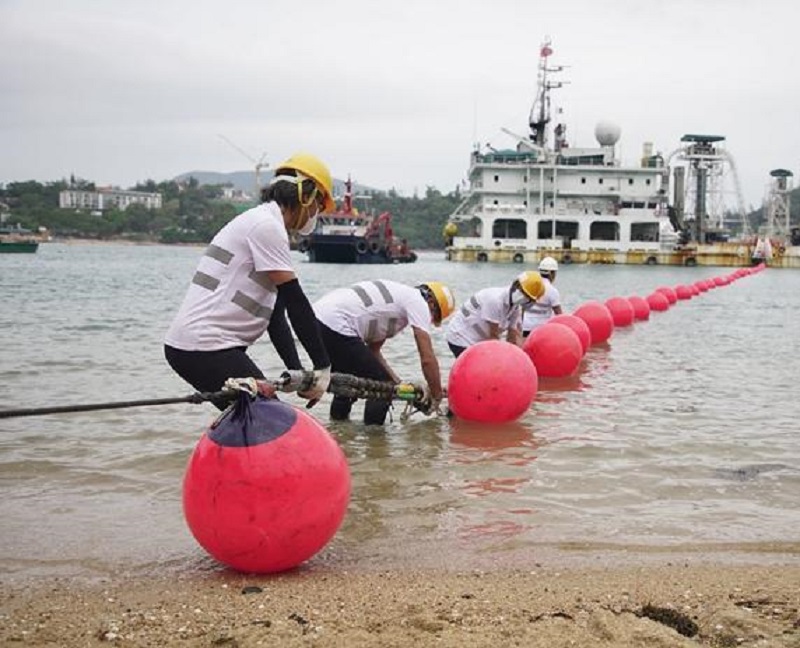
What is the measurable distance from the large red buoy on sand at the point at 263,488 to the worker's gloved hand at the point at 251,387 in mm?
45

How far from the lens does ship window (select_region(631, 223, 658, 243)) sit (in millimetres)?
74250

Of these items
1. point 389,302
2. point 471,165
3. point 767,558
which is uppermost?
point 471,165

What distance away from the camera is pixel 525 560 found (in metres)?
5.31

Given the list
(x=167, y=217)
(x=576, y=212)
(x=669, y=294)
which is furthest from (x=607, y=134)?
(x=167, y=217)

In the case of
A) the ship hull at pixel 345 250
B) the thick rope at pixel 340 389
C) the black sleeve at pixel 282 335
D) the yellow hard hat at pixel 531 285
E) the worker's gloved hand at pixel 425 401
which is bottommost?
the worker's gloved hand at pixel 425 401

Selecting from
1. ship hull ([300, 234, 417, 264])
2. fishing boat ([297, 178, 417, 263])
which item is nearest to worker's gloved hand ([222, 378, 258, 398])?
fishing boat ([297, 178, 417, 263])

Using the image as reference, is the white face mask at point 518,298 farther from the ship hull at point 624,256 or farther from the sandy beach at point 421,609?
the ship hull at point 624,256

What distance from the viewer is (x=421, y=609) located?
4.22 meters

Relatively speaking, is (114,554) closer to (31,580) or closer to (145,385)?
(31,580)

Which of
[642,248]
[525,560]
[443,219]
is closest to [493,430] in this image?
[525,560]

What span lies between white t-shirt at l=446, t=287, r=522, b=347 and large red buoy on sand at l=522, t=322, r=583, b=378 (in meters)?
1.31

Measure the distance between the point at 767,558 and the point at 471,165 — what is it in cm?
7453

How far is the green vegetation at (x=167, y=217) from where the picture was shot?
481ft

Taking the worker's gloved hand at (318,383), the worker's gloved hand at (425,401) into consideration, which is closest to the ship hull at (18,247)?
the worker's gloved hand at (425,401)
